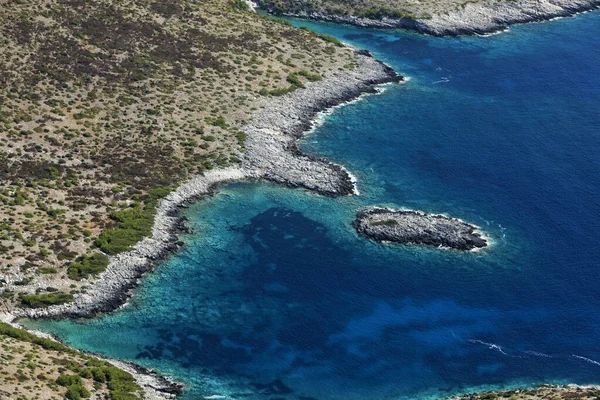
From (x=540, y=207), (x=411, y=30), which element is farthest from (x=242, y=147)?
(x=411, y=30)

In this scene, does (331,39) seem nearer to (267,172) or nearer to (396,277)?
(267,172)

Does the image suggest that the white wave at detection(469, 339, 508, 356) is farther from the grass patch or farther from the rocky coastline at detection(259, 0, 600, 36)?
the rocky coastline at detection(259, 0, 600, 36)

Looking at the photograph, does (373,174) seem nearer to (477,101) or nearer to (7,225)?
(477,101)

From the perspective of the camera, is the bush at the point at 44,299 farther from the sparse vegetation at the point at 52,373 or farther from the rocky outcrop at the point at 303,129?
the rocky outcrop at the point at 303,129

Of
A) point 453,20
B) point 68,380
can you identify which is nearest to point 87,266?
point 68,380

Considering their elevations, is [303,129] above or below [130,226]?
above

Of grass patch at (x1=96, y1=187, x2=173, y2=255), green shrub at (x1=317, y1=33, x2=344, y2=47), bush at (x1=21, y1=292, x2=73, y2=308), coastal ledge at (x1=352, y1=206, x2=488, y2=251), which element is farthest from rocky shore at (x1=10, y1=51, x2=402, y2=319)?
coastal ledge at (x1=352, y1=206, x2=488, y2=251)

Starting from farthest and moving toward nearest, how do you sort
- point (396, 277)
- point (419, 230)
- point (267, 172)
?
point (267, 172)
point (419, 230)
point (396, 277)

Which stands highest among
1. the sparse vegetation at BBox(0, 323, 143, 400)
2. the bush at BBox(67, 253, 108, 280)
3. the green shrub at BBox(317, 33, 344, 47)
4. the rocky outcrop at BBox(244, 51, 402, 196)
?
the green shrub at BBox(317, 33, 344, 47)
